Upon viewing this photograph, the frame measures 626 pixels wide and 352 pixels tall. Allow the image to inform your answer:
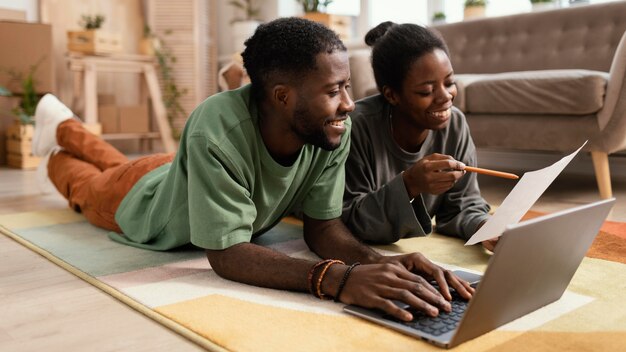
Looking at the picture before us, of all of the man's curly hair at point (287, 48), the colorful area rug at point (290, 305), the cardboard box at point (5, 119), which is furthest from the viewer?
the cardboard box at point (5, 119)

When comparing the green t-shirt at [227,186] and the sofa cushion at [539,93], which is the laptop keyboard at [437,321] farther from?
the sofa cushion at [539,93]

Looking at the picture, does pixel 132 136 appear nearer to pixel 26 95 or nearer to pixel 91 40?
pixel 91 40

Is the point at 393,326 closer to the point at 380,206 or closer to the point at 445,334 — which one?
the point at 445,334

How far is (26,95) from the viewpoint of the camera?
3746mm

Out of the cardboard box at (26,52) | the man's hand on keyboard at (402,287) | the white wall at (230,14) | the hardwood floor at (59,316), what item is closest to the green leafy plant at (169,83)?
the white wall at (230,14)

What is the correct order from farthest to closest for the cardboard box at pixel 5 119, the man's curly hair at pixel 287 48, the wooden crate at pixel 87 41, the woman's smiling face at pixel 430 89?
the wooden crate at pixel 87 41 → the cardboard box at pixel 5 119 → the woman's smiling face at pixel 430 89 → the man's curly hair at pixel 287 48

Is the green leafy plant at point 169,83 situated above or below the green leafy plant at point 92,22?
below

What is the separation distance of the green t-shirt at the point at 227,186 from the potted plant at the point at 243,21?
3.04 metres

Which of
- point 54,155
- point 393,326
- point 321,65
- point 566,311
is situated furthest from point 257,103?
point 54,155

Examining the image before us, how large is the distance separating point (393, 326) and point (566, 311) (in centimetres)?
34

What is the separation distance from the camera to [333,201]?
1.45m

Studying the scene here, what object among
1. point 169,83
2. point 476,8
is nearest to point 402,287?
point 476,8

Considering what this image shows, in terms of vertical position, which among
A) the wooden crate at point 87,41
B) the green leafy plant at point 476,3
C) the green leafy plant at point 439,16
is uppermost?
the green leafy plant at point 476,3

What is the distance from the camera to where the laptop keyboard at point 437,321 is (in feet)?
3.20
